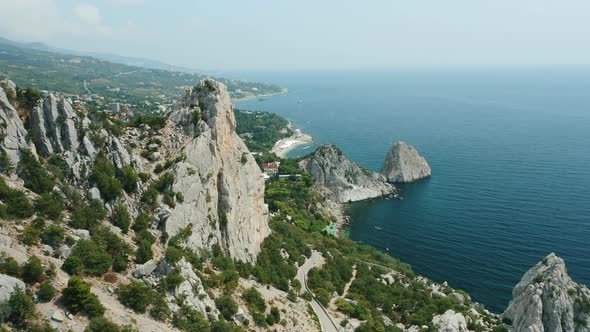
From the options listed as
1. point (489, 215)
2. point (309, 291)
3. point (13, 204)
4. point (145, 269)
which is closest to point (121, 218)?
point (145, 269)

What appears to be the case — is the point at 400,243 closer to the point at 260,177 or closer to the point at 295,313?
the point at 260,177

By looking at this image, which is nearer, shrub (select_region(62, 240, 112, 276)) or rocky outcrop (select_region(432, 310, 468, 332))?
shrub (select_region(62, 240, 112, 276))

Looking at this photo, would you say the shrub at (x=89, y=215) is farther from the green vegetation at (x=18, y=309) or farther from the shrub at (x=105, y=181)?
the green vegetation at (x=18, y=309)

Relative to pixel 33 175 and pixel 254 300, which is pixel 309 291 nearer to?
pixel 254 300

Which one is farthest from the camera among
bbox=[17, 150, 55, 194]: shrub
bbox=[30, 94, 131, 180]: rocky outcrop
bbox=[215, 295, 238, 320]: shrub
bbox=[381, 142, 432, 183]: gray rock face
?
bbox=[381, 142, 432, 183]: gray rock face

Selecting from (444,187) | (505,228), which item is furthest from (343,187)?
(505,228)

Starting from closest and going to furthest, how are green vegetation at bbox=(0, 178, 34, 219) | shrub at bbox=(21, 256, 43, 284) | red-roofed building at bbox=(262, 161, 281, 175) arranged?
shrub at bbox=(21, 256, 43, 284), green vegetation at bbox=(0, 178, 34, 219), red-roofed building at bbox=(262, 161, 281, 175)

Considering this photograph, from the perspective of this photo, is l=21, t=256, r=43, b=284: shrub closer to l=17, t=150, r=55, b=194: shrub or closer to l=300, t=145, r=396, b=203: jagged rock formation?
l=17, t=150, r=55, b=194: shrub

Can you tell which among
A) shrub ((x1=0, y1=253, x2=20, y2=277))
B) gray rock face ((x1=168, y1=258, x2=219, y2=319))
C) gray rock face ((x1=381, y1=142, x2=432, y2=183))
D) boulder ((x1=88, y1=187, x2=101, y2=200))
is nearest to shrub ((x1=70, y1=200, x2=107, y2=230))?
boulder ((x1=88, y1=187, x2=101, y2=200))
